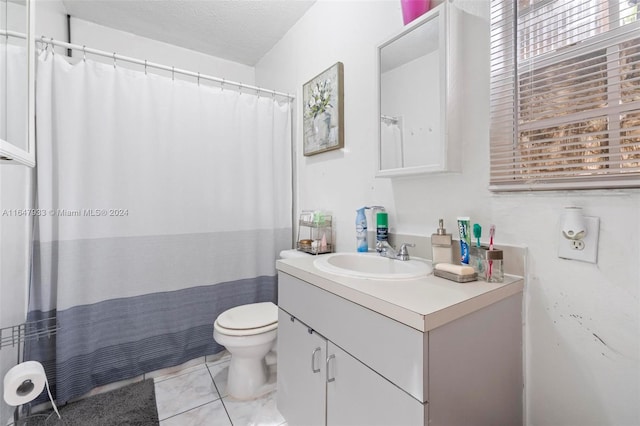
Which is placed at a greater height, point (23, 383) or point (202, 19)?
point (202, 19)

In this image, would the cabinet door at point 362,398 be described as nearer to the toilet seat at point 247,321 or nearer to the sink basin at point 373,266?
the sink basin at point 373,266

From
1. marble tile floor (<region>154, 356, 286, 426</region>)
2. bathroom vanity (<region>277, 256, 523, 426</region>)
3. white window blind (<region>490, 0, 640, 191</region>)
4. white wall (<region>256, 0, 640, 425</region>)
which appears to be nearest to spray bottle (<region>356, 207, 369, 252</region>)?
white wall (<region>256, 0, 640, 425</region>)

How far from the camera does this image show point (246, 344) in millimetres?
1499

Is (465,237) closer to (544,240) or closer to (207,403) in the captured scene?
(544,240)

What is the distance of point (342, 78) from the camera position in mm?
1681

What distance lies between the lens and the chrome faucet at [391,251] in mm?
1244

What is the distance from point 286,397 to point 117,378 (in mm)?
1072

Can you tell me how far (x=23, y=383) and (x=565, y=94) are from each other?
2355 millimetres

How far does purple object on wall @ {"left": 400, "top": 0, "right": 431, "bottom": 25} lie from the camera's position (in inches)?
45.9

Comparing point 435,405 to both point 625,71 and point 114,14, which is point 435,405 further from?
point 114,14

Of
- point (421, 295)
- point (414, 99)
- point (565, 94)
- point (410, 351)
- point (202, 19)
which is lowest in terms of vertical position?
point (410, 351)

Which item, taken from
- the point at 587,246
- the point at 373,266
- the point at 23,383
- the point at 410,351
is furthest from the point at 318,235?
the point at 23,383

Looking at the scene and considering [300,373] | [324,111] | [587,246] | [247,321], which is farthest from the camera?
[324,111]

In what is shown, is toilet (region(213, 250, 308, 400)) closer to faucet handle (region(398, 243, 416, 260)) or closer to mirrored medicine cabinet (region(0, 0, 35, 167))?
faucet handle (region(398, 243, 416, 260))
